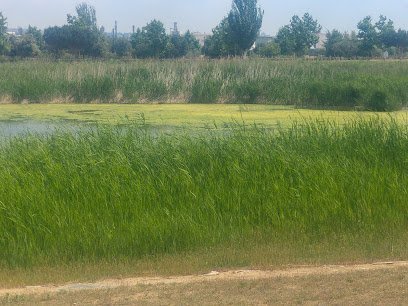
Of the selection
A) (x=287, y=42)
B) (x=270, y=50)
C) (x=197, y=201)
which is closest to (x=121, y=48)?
(x=270, y=50)

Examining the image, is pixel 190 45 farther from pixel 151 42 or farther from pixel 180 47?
pixel 151 42

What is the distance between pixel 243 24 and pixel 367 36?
886 centimetres

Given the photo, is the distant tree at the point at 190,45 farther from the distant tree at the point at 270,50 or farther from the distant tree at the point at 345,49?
the distant tree at the point at 345,49

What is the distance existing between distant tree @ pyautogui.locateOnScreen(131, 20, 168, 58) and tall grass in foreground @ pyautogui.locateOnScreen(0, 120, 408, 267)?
38393 mm

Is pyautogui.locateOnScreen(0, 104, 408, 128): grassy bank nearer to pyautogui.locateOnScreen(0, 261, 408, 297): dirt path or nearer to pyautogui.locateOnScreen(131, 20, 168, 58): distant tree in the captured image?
pyautogui.locateOnScreen(0, 261, 408, 297): dirt path

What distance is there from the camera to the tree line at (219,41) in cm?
4800

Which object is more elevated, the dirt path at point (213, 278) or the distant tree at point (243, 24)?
the distant tree at point (243, 24)

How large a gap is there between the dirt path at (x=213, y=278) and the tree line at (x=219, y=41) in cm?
3934

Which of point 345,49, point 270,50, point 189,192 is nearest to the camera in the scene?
point 189,192

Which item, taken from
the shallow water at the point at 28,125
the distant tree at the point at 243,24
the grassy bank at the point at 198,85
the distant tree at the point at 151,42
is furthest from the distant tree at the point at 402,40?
the shallow water at the point at 28,125

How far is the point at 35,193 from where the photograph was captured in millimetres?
9156

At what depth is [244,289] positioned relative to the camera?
21.2ft

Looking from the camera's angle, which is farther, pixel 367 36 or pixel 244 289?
pixel 367 36

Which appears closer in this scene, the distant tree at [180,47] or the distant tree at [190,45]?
the distant tree at [180,47]
